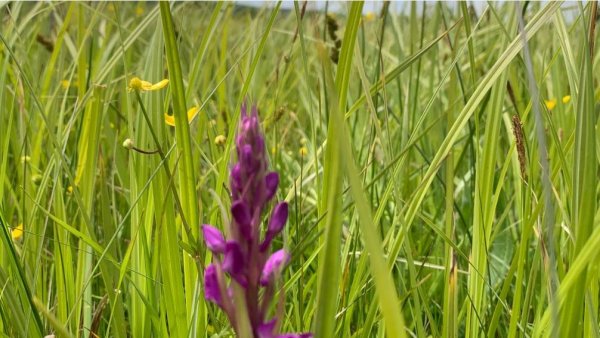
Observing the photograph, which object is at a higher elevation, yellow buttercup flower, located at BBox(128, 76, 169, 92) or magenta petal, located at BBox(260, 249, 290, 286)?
yellow buttercup flower, located at BBox(128, 76, 169, 92)

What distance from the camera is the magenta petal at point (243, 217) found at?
1.64 ft

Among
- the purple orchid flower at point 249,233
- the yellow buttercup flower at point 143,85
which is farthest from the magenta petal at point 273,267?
the yellow buttercup flower at point 143,85

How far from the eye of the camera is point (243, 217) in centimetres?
50

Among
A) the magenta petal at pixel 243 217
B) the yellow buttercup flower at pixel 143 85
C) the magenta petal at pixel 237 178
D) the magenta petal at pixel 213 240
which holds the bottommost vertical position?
the magenta petal at pixel 213 240

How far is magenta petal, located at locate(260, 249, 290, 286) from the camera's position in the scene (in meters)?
0.53

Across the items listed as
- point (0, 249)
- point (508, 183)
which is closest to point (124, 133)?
point (0, 249)

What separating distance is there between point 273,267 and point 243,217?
56 mm

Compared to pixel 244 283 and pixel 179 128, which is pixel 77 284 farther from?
pixel 244 283

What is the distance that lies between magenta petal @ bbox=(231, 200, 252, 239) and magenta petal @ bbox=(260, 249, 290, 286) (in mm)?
37

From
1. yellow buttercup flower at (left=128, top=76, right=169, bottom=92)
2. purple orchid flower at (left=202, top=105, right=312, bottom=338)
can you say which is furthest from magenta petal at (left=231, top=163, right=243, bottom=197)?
yellow buttercup flower at (left=128, top=76, right=169, bottom=92)

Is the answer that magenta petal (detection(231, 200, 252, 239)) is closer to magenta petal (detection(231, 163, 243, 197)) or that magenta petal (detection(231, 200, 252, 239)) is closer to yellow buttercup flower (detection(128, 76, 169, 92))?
magenta petal (detection(231, 163, 243, 197))

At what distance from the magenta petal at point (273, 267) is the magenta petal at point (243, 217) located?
0.04 meters

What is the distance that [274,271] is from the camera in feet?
1.76

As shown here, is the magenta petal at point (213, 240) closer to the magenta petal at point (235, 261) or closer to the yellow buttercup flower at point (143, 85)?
the magenta petal at point (235, 261)
